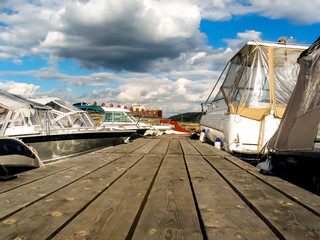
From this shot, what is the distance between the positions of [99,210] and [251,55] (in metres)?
5.85

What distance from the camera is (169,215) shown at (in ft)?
5.62

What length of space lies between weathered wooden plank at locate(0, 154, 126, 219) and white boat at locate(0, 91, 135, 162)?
244 inches

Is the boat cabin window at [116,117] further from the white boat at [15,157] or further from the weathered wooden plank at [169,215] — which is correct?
the weathered wooden plank at [169,215]

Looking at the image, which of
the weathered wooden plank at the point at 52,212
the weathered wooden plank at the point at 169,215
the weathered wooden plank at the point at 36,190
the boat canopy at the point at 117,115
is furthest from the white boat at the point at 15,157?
the boat canopy at the point at 117,115

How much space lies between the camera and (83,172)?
120 inches

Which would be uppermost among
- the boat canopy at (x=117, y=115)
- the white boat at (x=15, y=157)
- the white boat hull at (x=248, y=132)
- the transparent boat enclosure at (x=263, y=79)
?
the transparent boat enclosure at (x=263, y=79)

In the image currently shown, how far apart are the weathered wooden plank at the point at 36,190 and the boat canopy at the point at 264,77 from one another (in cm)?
412

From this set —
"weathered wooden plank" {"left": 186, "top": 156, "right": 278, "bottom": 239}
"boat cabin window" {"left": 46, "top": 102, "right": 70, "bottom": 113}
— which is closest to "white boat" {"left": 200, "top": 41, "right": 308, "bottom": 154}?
"weathered wooden plank" {"left": 186, "top": 156, "right": 278, "bottom": 239}

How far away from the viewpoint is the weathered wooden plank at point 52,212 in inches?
56.4

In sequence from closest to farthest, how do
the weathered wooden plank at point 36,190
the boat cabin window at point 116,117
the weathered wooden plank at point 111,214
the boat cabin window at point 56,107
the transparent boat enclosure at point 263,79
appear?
1. the weathered wooden plank at point 111,214
2. the weathered wooden plank at point 36,190
3. the transparent boat enclosure at point 263,79
4. the boat cabin window at point 56,107
5. the boat cabin window at point 116,117

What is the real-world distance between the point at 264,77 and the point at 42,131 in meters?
7.23

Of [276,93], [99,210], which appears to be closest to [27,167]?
[99,210]

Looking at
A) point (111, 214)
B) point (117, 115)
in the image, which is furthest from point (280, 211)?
point (117, 115)

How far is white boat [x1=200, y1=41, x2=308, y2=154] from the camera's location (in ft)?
Result: 18.9
